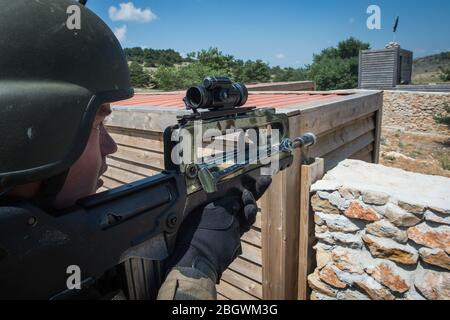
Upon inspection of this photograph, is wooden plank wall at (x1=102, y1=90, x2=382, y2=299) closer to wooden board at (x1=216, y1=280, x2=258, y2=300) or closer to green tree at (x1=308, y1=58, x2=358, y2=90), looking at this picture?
wooden board at (x1=216, y1=280, x2=258, y2=300)

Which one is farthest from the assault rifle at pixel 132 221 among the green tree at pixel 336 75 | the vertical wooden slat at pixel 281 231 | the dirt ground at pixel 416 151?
the green tree at pixel 336 75

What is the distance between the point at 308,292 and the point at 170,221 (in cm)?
209

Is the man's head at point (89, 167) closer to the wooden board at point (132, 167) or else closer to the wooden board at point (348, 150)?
the wooden board at point (132, 167)

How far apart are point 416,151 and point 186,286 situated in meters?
14.4

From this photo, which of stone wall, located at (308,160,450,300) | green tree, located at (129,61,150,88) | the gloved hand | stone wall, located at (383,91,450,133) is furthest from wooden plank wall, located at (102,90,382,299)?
green tree, located at (129,61,150,88)

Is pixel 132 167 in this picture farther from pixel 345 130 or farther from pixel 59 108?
pixel 59 108

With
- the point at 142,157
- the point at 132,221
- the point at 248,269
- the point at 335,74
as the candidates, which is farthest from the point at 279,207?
the point at 335,74

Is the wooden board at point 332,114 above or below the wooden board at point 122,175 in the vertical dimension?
above

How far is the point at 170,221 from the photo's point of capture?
4.64 ft

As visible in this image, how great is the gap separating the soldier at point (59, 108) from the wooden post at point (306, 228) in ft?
4.93

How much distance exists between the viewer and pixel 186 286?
1.32 metres

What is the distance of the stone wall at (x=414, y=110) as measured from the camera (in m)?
16.3
